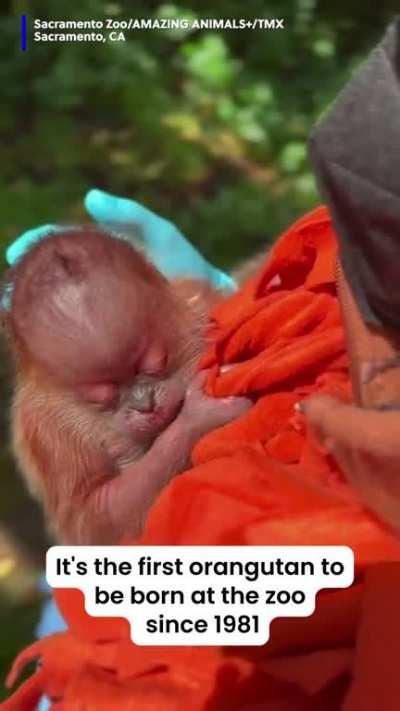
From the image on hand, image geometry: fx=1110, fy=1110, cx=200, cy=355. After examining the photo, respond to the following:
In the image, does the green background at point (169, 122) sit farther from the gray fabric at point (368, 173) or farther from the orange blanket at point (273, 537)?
the gray fabric at point (368, 173)

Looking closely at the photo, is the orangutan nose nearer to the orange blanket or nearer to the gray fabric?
the orange blanket

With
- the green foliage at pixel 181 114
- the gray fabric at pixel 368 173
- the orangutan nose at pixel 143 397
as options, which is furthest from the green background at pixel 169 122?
the gray fabric at pixel 368 173

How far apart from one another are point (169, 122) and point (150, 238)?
0.14 metres

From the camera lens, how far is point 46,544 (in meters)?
1.05

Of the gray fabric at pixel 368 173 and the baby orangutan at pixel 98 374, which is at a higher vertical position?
the gray fabric at pixel 368 173

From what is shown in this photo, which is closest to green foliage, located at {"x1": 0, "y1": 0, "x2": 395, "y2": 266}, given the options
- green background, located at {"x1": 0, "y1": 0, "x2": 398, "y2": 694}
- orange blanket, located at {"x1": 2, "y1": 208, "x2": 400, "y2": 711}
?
green background, located at {"x1": 0, "y1": 0, "x2": 398, "y2": 694}

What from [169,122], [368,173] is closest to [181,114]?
[169,122]

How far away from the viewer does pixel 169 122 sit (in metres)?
1.17

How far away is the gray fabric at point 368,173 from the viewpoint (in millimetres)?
691

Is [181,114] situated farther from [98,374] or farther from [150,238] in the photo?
[98,374]

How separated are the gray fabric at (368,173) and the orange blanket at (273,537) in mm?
141

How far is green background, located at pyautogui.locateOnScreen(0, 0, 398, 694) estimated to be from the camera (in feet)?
3.53

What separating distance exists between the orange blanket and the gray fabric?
141 mm

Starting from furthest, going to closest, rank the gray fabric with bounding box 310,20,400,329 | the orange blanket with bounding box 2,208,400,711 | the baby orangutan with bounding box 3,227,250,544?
the baby orangutan with bounding box 3,227,250,544 < the orange blanket with bounding box 2,208,400,711 < the gray fabric with bounding box 310,20,400,329
